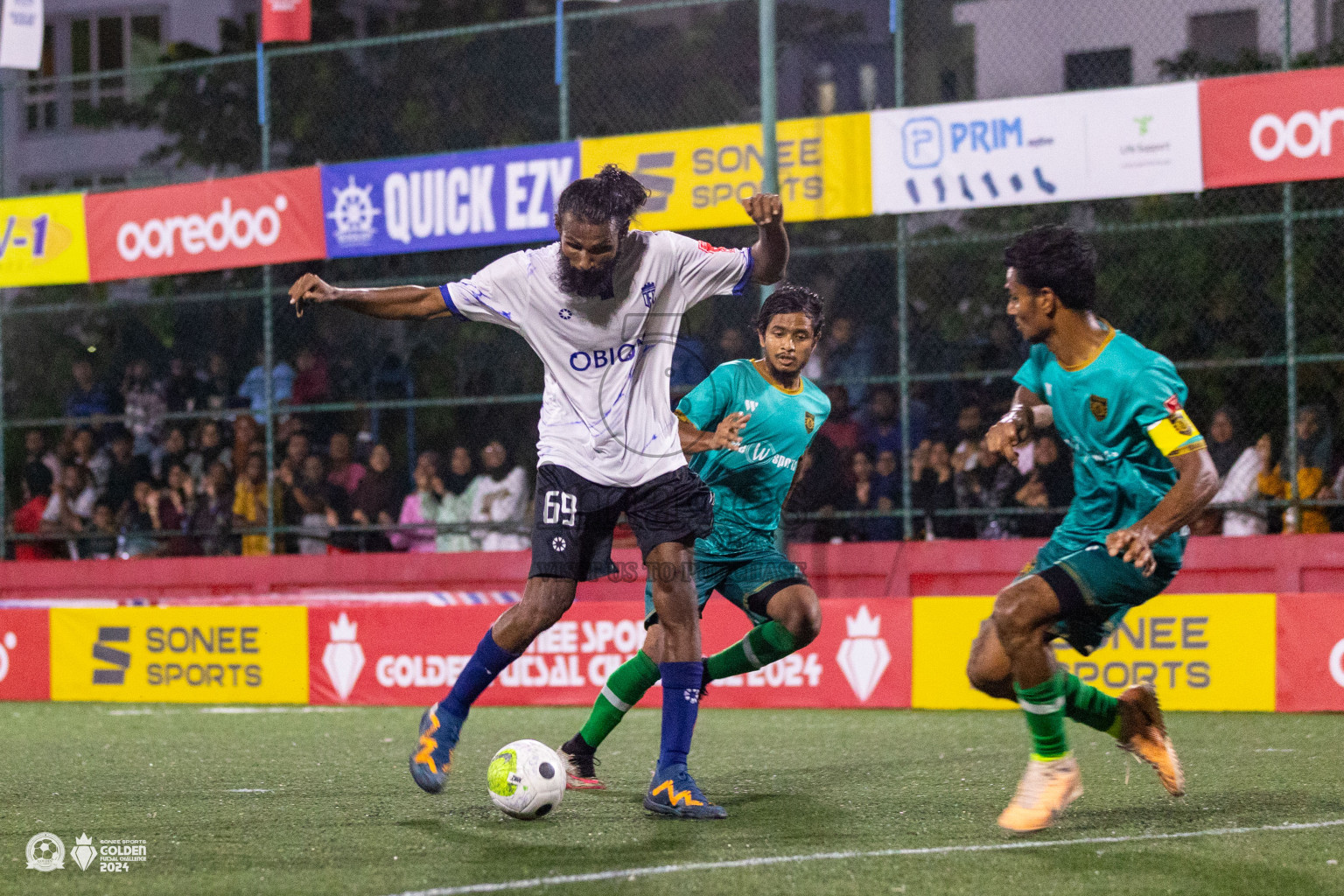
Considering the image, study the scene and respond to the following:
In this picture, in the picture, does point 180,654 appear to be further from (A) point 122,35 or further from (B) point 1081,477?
(A) point 122,35

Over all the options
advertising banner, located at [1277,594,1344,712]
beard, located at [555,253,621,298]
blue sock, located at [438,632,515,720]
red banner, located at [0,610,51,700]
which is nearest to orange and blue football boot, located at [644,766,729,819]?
blue sock, located at [438,632,515,720]

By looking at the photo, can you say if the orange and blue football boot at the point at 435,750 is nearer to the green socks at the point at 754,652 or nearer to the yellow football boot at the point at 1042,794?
the green socks at the point at 754,652

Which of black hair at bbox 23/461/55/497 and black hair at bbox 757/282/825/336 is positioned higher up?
black hair at bbox 757/282/825/336

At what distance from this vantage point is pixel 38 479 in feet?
50.9

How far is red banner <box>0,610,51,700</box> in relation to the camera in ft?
40.6

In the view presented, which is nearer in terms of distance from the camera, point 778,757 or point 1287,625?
point 778,757

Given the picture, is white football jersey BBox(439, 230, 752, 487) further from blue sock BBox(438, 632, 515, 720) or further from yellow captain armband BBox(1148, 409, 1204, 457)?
yellow captain armband BBox(1148, 409, 1204, 457)

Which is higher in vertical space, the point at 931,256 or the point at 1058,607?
the point at 931,256

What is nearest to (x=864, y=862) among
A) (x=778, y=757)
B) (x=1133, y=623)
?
(x=778, y=757)

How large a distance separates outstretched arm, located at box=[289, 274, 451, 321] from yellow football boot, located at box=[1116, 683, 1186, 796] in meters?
2.83

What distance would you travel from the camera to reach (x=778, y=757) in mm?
7570

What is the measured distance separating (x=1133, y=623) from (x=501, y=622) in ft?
18.5

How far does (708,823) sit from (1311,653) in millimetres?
5829

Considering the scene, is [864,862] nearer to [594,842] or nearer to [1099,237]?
[594,842]
